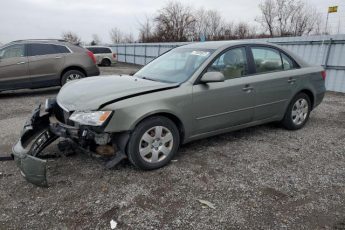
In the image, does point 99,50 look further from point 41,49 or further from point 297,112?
point 297,112

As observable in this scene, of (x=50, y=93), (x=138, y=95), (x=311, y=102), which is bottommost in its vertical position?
(x=50, y=93)

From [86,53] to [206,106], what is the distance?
23.0 ft

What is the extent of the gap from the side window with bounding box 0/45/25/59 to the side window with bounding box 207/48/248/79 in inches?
280

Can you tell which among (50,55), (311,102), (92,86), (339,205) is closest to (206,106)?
(92,86)

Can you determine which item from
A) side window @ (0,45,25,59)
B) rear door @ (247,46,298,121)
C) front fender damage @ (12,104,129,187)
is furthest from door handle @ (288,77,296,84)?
side window @ (0,45,25,59)

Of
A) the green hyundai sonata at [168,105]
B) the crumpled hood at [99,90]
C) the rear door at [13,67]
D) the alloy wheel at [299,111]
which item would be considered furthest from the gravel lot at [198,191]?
the rear door at [13,67]

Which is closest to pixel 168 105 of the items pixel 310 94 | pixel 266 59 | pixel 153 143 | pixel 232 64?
pixel 153 143

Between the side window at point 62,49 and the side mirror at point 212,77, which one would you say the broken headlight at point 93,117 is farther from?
the side window at point 62,49

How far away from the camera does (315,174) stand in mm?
3889

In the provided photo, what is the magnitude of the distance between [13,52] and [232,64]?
7324 mm

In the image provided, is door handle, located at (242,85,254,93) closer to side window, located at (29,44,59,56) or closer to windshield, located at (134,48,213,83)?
windshield, located at (134,48,213,83)

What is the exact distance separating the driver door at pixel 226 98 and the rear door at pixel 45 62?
6.67 metres

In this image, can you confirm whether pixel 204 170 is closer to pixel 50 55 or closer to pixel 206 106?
pixel 206 106

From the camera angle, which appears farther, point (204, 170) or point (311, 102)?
point (311, 102)
